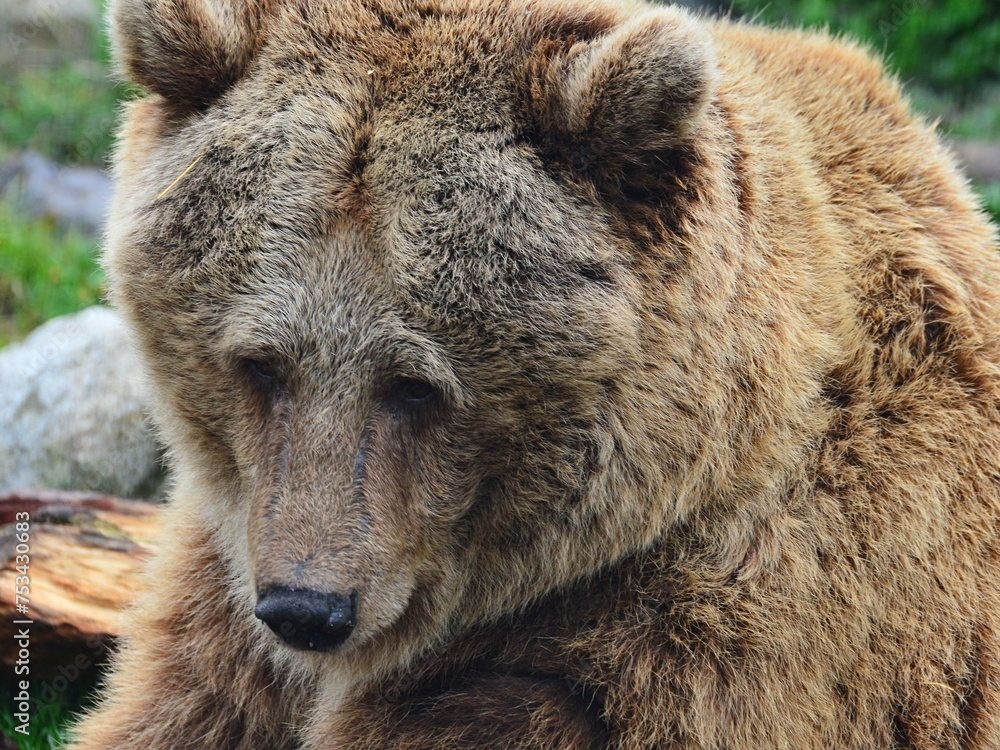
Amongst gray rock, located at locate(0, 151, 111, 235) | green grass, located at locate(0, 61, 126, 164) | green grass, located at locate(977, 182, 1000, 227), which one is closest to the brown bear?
green grass, located at locate(977, 182, 1000, 227)

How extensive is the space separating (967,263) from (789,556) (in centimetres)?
120

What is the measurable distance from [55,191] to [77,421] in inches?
146

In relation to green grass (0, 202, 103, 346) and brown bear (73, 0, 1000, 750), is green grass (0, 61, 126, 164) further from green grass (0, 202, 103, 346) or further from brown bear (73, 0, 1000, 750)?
brown bear (73, 0, 1000, 750)

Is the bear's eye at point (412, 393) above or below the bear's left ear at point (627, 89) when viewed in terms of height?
below

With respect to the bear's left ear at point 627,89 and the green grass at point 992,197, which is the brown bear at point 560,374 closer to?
Result: the bear's left ear at point 627,89

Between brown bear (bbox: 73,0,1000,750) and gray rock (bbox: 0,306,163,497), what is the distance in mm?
2711

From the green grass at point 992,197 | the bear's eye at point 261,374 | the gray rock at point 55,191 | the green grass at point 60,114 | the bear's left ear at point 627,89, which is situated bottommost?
the green grass at point 60,114

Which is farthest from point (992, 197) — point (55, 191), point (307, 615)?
point (307, 615)

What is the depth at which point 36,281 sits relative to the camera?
7965mm

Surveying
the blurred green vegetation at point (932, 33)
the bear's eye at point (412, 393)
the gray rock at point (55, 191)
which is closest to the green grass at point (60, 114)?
the gray rock at point (55, 191)

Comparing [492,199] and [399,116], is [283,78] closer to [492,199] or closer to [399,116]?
[399,116]

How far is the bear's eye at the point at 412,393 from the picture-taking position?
323 centimetres

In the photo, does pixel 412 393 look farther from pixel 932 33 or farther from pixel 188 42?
pixel 932 33

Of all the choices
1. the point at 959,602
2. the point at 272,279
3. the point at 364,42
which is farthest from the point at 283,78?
the point at 959,602
